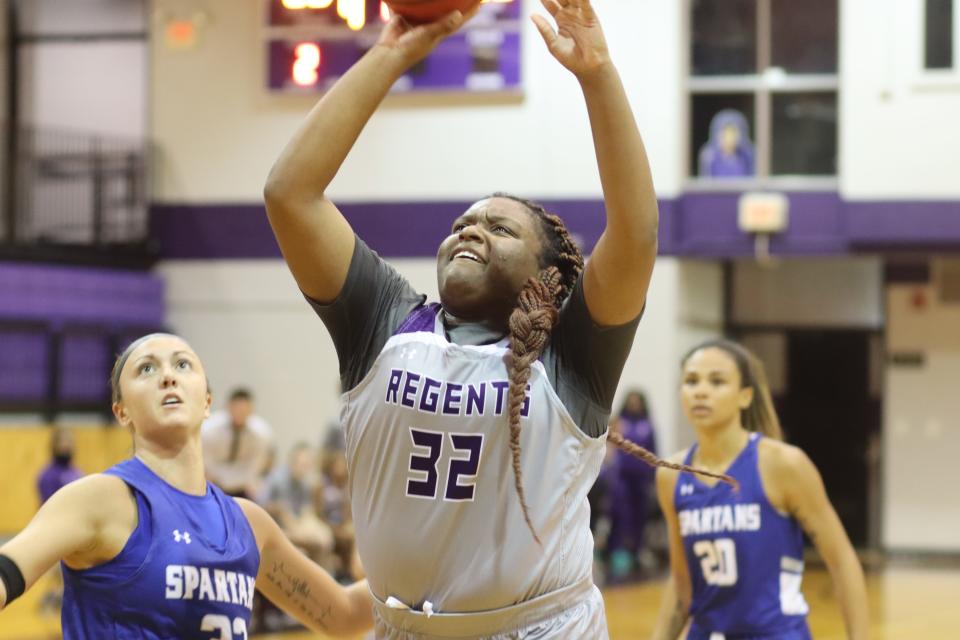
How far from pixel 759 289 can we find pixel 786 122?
1.96 metres

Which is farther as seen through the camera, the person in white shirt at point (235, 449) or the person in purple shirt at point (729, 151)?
the person in purple shirt at point (729, 151)

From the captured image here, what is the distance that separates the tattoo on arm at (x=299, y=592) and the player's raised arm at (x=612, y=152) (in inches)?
49.3

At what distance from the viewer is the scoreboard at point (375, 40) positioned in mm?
13586

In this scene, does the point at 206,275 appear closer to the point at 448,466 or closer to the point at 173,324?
the point at 173,324

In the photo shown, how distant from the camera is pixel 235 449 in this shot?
906cm

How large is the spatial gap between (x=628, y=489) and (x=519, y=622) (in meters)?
10.5

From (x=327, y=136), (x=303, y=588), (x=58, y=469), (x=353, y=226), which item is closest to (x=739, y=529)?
(x=303, y=588)

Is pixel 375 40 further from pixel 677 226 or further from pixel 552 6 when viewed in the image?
pixel 552 6

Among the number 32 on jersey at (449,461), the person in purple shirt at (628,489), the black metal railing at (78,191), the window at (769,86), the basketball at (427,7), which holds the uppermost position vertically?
the window at (769,86)

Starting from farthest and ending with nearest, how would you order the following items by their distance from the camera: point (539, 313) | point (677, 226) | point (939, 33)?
1. point (677, 226)
2. point (939, 33)
3. point (539, 313)

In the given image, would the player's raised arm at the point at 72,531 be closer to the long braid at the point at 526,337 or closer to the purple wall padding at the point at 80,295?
the long braid at the point at 526,337

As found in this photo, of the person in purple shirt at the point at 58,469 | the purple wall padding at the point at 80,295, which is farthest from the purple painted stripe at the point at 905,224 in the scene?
the person in purple shirt at the point at 58,469

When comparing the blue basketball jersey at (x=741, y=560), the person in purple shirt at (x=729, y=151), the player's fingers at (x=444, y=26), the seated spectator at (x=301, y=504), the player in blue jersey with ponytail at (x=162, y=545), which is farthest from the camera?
the person in purple shirt at (x=729, y=151)

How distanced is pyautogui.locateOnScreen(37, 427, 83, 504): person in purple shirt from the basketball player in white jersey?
303 inches
